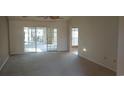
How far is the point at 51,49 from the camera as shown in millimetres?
11414

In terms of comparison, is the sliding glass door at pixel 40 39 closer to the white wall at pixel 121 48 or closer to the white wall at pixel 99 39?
the white wall at pixel 99 39

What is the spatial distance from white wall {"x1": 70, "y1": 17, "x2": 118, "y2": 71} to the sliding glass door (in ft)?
8.61

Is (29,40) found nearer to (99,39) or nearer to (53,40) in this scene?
(53,40)

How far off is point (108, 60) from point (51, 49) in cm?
584

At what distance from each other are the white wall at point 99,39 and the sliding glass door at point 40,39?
8.61 ft

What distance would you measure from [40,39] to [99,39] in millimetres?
5259

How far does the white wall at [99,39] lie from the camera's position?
19.0 ft

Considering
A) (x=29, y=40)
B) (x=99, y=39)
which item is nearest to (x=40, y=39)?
(x=29, y=40)

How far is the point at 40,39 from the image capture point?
36.5 ft

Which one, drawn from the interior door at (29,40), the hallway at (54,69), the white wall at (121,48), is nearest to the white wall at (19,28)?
the interior door at (29,40)

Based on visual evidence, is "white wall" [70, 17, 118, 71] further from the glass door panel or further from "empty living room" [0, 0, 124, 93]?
the glass door panel

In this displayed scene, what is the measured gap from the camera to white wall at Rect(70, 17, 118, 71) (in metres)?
5.80
